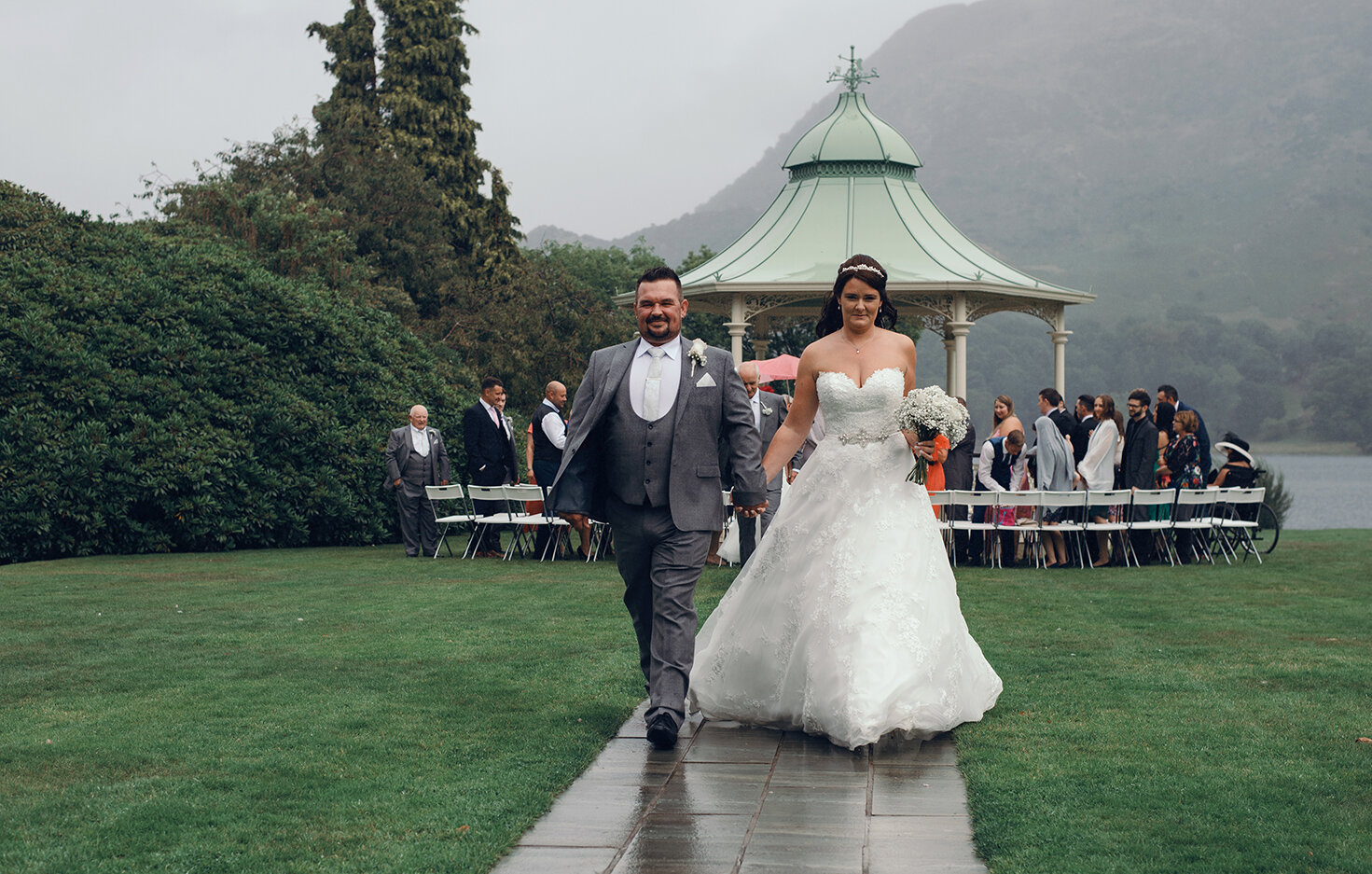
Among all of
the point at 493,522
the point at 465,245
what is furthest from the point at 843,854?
the point at 465,245

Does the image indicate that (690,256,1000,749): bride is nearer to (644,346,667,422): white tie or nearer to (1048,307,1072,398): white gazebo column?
(644,346,667,422): white tie

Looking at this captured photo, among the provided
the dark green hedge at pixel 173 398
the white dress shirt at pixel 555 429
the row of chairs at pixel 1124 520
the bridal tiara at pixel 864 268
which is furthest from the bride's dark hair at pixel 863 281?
the dark green hedge at pixel 173 398

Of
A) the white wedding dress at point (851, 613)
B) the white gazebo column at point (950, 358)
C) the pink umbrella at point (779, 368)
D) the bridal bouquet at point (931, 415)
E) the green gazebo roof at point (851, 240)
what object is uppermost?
the green gazebo roof at point (851, 240)

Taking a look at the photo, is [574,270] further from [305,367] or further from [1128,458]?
[1128,458]

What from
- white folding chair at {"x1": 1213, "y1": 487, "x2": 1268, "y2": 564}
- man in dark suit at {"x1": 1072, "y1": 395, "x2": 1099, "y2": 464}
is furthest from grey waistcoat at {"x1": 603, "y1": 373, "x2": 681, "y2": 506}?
man in dark suit at {"x1": 1072, "y1": 395, "x2": 1099, "y2": 464}

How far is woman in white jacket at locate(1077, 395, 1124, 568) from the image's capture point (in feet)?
48.6

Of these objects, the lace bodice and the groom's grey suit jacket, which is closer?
the groom's grey suit jacket

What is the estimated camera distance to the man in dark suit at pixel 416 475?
1549cm

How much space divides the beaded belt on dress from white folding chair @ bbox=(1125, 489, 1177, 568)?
833 cm

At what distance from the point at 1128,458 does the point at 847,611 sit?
31.8ft

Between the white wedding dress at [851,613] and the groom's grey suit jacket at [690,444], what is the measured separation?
1.39 feet

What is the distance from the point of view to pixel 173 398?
636 inches

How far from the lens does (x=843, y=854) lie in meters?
4.27

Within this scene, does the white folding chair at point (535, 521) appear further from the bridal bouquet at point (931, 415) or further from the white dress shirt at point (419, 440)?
the bridal bouquet at point (931, 415)
